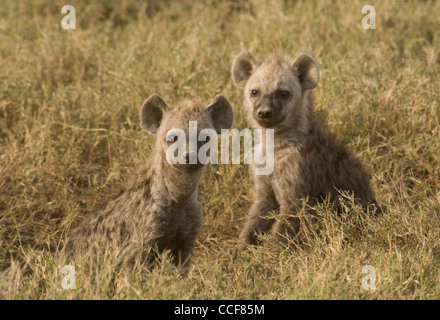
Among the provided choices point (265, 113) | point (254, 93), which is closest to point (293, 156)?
point (265, 113)

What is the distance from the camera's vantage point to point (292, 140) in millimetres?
5215

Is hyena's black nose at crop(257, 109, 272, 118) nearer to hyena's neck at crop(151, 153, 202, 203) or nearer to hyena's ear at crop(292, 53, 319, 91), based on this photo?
hyena's ear at crop(292, 53, 319, 91)

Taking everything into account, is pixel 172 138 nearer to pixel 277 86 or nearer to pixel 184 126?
pixel 184 126

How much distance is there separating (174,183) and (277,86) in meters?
1.36

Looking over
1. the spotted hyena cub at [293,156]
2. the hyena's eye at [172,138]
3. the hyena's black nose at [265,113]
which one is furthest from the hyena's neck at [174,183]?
the hyena's black nose at [265,113]

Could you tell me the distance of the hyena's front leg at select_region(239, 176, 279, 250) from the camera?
5215 millimetres

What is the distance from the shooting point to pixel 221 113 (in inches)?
A: 182

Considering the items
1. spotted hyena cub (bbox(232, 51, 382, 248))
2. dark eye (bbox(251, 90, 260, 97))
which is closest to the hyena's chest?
spotted hyena cub (bbox(232, 51, 382, 248))

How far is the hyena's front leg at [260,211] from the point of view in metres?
5.21

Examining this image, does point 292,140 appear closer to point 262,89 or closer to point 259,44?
point 262,89

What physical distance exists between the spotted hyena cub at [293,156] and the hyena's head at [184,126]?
1.90ft

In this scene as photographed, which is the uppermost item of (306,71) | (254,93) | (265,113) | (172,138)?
(306,71)
